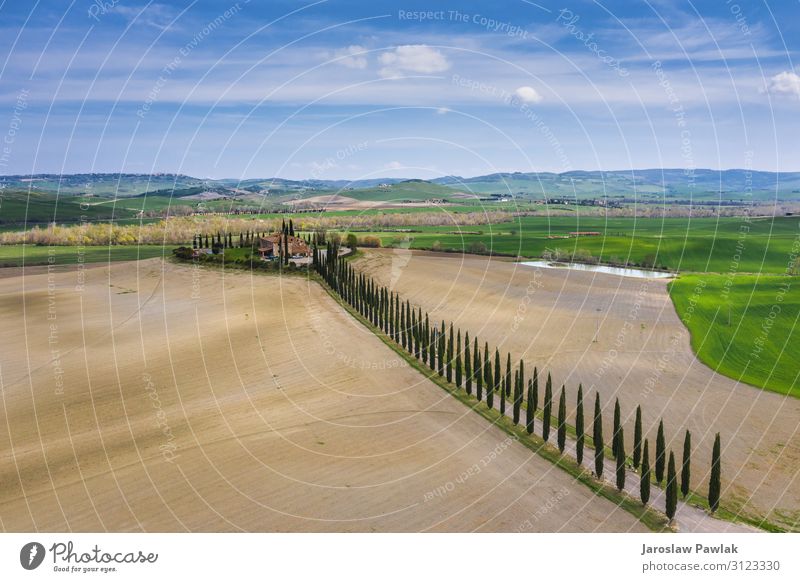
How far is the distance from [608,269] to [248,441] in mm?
86424

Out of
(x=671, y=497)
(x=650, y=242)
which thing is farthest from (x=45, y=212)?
(x=671, y=497)

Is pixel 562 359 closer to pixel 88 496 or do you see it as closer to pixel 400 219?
pixel 88 496

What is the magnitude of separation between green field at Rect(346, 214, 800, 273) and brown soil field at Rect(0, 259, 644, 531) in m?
71.4

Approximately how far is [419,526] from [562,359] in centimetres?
2602

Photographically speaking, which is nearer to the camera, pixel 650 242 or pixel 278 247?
pixel 278 247

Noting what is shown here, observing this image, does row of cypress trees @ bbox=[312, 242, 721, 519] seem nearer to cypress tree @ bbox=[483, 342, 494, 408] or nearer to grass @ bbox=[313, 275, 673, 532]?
cypress tree @ bbox=[483, 342, 494, 408]

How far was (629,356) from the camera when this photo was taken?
162 feet

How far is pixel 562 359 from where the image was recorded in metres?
47.9

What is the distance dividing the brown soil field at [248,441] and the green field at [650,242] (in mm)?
71430

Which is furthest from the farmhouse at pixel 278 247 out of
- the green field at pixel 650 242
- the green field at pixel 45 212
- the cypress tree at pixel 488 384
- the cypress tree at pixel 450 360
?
the green field at pixel 45 212

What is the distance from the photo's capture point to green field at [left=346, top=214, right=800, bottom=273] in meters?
109

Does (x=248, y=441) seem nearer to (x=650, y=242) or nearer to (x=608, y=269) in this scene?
(x=608, y=269)

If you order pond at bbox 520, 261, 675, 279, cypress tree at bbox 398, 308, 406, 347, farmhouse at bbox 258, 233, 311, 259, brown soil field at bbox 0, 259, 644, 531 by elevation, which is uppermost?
farmhouse at bbox 258, 233, 311, 259

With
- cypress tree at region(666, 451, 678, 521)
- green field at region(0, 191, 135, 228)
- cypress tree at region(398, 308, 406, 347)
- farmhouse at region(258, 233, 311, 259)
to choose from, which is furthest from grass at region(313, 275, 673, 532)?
A: green field at region(0, 191, 135, 228)
